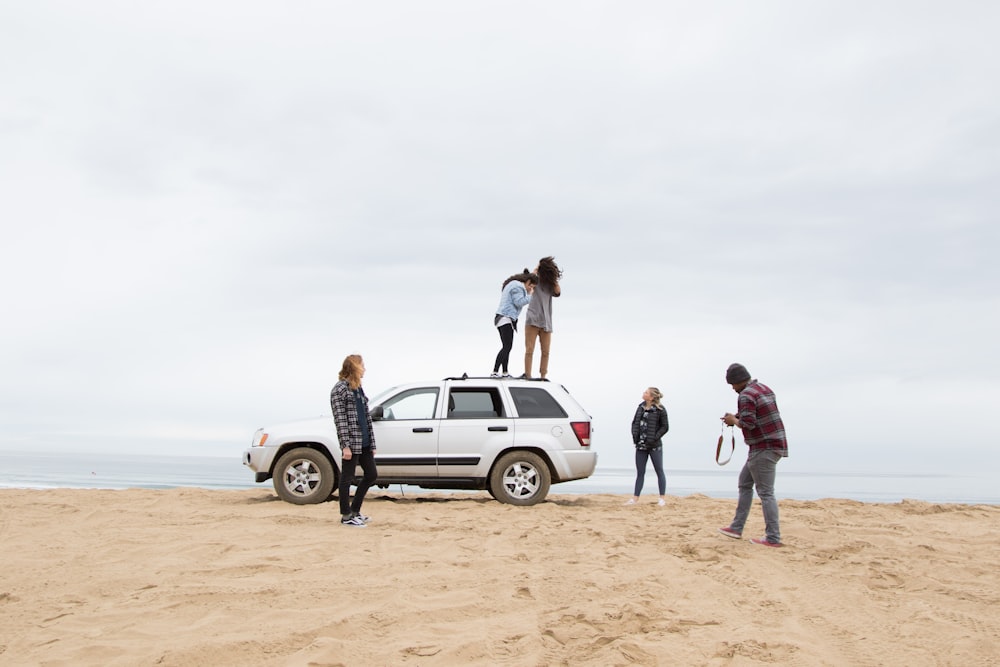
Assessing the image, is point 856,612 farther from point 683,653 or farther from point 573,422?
point 573,422

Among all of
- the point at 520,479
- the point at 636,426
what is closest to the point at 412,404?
the point at 520,479

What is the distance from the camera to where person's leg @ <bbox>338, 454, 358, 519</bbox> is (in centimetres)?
953

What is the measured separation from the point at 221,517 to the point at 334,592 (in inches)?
178

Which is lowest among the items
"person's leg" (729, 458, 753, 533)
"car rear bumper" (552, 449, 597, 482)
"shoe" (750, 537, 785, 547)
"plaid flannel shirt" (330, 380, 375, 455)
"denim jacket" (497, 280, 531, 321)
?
"shoe" (750, 537, 785, 547)

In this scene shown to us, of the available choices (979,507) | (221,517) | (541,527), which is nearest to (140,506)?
(221,517)

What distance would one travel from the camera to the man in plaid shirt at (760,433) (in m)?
8.41

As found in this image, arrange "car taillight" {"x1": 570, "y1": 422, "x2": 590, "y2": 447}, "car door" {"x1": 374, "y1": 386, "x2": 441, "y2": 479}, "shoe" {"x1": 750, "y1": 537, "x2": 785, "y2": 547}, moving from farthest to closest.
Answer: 1. "car taillight" {"x1": 570, "y1": 422, "x2": 590, "y2": 447}
2. "car door" {"x1": 374, "y1": 386, "x2": 441, "y2": 479}
3. "shoe" {"x1": 750, "y1": 537, "x2": 785, "y2": 547}

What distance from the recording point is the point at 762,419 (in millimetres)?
8414

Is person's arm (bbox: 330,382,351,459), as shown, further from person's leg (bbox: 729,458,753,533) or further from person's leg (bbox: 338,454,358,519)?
person's leg (bbox: 729,458,753,533)

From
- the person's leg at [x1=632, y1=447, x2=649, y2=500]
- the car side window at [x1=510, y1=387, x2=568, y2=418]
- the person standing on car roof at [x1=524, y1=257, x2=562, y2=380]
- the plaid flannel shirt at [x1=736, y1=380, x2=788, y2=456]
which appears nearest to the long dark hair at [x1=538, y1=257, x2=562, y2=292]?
the person standing on car roof at [x1=524, y1=257, x2=562, y2=380]

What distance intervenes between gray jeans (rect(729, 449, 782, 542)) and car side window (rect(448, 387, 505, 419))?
3.99 m

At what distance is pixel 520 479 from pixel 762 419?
4.28m

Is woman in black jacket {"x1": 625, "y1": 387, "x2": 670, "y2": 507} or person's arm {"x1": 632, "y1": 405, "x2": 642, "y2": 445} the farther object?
person's arm {"x1": 632, "y1": 405, "x2": 642, "y2": 445}

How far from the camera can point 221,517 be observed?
10.3 m
